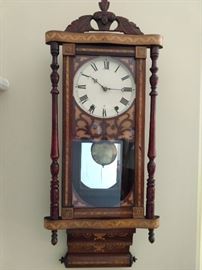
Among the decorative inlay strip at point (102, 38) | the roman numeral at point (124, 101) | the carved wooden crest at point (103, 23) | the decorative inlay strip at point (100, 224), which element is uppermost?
the carved wooden crest at point (103, 23)

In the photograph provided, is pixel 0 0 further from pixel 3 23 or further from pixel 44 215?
pixel 44 215

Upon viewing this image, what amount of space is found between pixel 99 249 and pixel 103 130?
1.11ft

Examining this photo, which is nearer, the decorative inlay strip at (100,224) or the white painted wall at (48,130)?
the decorative inlay strip at (100,224)

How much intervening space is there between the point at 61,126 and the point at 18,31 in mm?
300

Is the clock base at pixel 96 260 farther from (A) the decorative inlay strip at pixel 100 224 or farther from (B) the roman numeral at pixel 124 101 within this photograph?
(B) the roman numeral at pixel 124 101

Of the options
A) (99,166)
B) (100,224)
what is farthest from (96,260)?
(99,166)

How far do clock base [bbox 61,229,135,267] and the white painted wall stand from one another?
1.9 inches

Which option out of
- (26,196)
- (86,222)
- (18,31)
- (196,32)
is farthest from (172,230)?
(18,31)

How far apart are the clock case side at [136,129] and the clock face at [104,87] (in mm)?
19

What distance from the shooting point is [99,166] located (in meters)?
1.00

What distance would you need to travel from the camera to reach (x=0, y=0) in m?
1.06

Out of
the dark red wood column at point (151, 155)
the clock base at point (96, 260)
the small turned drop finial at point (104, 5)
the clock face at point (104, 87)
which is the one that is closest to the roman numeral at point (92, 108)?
the clock face at point (104, 87)

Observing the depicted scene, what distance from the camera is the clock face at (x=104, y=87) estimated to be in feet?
3.20

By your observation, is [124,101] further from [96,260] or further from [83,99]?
[96,260]
